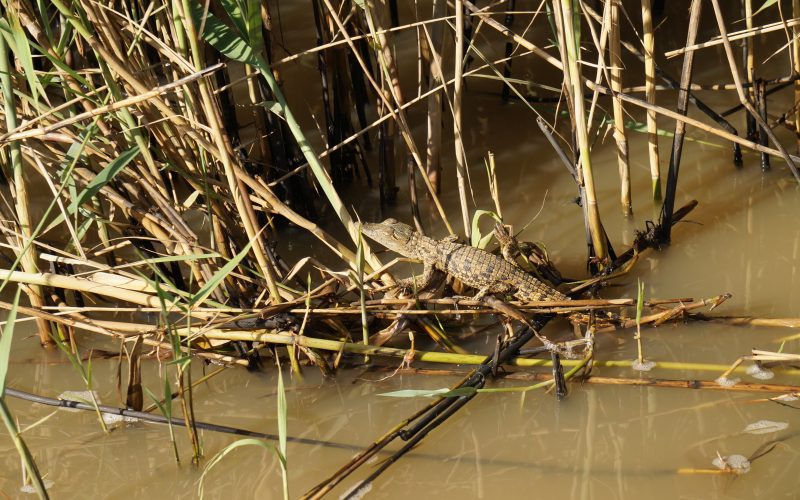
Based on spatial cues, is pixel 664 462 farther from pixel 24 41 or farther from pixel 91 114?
pixel 24 41

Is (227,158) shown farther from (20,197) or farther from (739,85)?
(739,85)

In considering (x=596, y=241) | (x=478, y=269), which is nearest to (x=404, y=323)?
(x=478, y=269)

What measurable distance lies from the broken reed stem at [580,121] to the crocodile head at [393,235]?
672 mm

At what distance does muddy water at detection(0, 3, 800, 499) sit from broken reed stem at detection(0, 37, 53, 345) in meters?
0.26

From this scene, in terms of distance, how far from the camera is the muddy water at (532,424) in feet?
7.88

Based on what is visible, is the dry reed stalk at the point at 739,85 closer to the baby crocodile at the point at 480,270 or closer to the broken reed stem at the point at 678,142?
the broken reed stem at the point at 678,142

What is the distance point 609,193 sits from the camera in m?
3.69

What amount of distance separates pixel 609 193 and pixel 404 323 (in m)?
1.39

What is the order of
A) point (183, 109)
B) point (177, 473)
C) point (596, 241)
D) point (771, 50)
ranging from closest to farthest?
point (177, 473) → point (183, 109) → point (596, 241) → point (771, 50)

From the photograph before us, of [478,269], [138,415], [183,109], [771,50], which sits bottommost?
[138,415]

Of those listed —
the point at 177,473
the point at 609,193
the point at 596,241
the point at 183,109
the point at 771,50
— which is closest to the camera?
the point at 177,473

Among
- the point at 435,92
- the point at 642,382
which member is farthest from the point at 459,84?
the point at 642,382

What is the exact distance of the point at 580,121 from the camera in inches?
107

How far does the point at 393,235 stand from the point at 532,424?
3.00 feet
